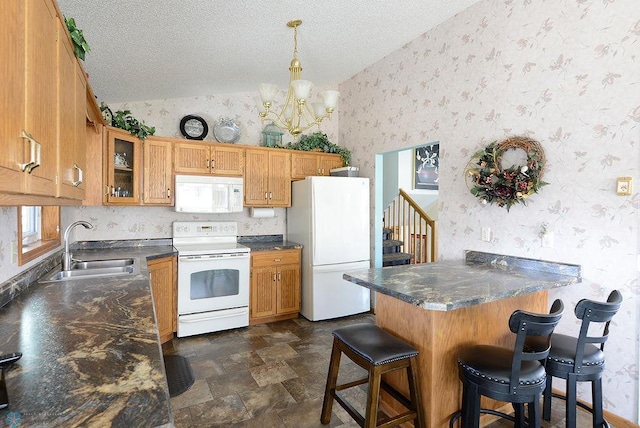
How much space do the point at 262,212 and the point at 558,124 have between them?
125 inches

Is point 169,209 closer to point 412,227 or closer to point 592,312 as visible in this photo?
point 412,227

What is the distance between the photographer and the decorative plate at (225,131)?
4207mm

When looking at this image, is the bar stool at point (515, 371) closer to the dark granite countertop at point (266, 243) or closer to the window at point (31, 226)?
the dark granite countertop at point (266, 243)

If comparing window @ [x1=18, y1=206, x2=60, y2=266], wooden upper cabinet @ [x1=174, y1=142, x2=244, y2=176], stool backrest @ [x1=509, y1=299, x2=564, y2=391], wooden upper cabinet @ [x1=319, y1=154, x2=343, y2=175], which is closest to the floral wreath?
stool backrest @ [x1=509, y1=299, x2=564, y2=391]

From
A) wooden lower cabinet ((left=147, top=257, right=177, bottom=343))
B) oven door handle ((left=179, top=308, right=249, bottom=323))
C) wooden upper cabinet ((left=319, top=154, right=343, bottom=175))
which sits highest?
wooden upper cabinet ((left=319, top=154, right=343, bottom=175))

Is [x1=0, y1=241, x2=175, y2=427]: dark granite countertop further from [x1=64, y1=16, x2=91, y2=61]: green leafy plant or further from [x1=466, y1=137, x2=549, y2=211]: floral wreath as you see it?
[x1=466, y1=137, x2=549, y2=211]: floral wreath

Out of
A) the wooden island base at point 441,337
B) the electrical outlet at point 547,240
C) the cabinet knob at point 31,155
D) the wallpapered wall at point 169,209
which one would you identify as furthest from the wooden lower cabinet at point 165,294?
the electrical outlet at point 547,240

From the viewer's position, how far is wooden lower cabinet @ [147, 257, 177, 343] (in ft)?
10.9

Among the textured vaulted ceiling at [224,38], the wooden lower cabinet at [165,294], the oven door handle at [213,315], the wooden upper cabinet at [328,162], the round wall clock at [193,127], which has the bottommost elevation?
the oven door handle at [213,315]

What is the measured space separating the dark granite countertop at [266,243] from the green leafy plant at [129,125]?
5.30 feet

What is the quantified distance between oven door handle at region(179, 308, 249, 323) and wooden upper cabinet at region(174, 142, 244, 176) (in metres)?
1.52

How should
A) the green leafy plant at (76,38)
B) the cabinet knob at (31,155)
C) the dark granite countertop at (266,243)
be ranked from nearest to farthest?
the cabinet knob at (31,155)
the green leafy plant at (76,38)
the dark granite countertop at (266,243)

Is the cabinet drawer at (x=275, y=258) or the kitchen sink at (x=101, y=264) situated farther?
the cabinet drawer at (x=275, y=258)

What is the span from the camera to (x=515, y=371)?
5.32 ft
